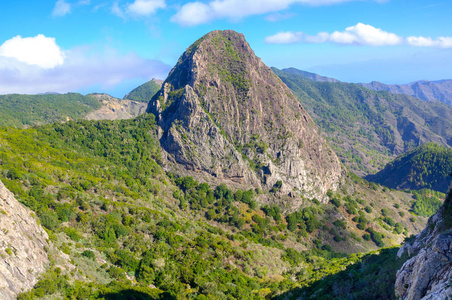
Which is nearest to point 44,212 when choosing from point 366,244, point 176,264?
point 176,264

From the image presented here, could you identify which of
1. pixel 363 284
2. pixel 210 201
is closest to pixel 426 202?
pixel 210 201

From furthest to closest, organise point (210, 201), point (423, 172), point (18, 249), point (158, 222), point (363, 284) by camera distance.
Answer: point (423, 172), point (210, 201), point (158, 222), point (363, 284), point (18, 249)

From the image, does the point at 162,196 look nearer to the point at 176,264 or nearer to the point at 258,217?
the point at 258,217

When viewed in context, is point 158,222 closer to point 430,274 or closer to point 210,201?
point 210,201

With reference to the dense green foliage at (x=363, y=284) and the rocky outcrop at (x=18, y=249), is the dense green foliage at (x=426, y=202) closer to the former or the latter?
the dense green foliage at (x=363, y=284)

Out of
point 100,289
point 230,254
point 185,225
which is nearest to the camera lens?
point 100,289
